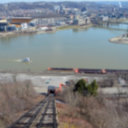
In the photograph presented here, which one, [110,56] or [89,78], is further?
[110,56]

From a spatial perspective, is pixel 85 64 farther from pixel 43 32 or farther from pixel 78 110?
pixel 43 32

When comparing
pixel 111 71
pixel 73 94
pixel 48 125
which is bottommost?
pixel 111 71

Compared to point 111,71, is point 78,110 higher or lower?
higher

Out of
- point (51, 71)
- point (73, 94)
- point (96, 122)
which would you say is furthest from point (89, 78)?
point (96, 122)

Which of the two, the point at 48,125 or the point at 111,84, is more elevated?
the point at 48,125

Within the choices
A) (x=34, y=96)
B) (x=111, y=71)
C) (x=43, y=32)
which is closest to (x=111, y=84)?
(x=111, y=71)

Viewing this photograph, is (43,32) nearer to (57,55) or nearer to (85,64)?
(57,55)

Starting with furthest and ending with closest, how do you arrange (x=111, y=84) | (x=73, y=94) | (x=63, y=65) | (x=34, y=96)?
(x=63, y=65)
(x=111, y=84)
(x=34, y=96)
(x=73, y=94)

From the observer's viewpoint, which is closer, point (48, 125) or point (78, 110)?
point (48, 125)

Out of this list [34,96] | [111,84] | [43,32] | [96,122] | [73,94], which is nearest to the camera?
[96,122]
